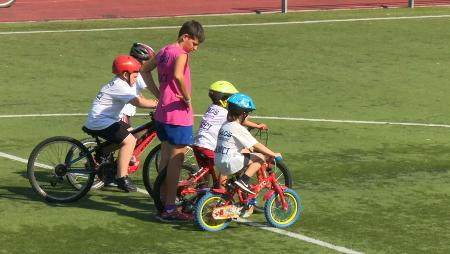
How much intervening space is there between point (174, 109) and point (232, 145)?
74 centimetres

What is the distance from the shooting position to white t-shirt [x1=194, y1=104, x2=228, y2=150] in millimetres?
11461

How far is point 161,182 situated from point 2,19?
17990 millimetres

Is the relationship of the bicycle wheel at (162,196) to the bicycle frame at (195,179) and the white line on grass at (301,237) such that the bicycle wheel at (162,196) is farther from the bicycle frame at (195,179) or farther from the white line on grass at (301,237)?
the white line on grass at (301,237)

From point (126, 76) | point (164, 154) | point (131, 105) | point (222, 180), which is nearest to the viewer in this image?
point (222, 180)

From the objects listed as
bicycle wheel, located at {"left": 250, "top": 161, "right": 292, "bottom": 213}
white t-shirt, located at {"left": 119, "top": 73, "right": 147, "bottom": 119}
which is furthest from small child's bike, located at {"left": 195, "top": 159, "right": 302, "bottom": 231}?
white t-shirt, located at {"left": 119, "top": 73, "right": 147, "bottom": 119}

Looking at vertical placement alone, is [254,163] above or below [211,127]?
below

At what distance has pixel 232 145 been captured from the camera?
10867 mm

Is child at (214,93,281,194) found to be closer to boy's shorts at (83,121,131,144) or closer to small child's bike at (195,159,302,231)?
small child's bike at (195,159,302,231)

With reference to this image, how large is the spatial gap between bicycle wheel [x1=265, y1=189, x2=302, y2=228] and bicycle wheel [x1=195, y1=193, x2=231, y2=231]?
1.46 ft

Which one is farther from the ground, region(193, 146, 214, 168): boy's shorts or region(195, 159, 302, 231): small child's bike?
region(193, 146, 214, 168): boy's shorts

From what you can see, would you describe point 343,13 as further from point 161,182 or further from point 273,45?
point 161,182

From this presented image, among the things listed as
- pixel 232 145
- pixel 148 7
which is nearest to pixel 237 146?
pixel 232 145

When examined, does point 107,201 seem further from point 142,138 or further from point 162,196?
point 162,196

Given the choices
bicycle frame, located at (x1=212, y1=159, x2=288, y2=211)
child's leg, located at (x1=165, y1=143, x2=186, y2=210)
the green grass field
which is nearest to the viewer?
the green grass field
